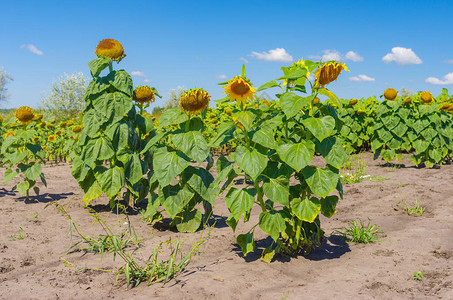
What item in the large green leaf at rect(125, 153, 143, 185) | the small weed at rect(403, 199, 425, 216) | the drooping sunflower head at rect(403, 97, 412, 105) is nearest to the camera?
the large green leaf at rect(125, 153, 143, 185)

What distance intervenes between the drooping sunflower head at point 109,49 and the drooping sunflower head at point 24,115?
164 centimetres

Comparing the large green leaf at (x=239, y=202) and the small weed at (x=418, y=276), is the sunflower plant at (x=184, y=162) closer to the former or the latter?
the large green leaf at (x=239, y=202)

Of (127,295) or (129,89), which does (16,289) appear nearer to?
(127,295)

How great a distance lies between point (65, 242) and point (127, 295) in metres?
1.63

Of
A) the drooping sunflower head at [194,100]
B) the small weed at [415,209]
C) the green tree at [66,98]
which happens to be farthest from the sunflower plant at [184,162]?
the green tree at [66,98]

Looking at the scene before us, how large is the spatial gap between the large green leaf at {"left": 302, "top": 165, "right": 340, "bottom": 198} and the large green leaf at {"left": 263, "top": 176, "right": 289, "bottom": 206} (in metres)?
0.17

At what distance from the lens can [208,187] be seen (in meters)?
4.04

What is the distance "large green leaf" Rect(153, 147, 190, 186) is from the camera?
3658 millimetres

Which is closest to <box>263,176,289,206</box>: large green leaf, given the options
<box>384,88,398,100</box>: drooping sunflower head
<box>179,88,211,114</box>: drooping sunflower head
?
<box>179,88,211,114</box>: drooping sunflower head

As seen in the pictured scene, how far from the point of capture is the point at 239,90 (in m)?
2.94

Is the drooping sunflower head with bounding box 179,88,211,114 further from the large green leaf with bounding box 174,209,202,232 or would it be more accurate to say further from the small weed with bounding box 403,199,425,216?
the small weed with bounding box 403,199,425,216

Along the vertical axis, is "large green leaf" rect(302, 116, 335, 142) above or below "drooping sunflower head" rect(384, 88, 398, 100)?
below

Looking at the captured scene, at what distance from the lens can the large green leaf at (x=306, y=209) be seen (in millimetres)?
2948

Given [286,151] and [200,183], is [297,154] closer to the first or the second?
[286,151]
